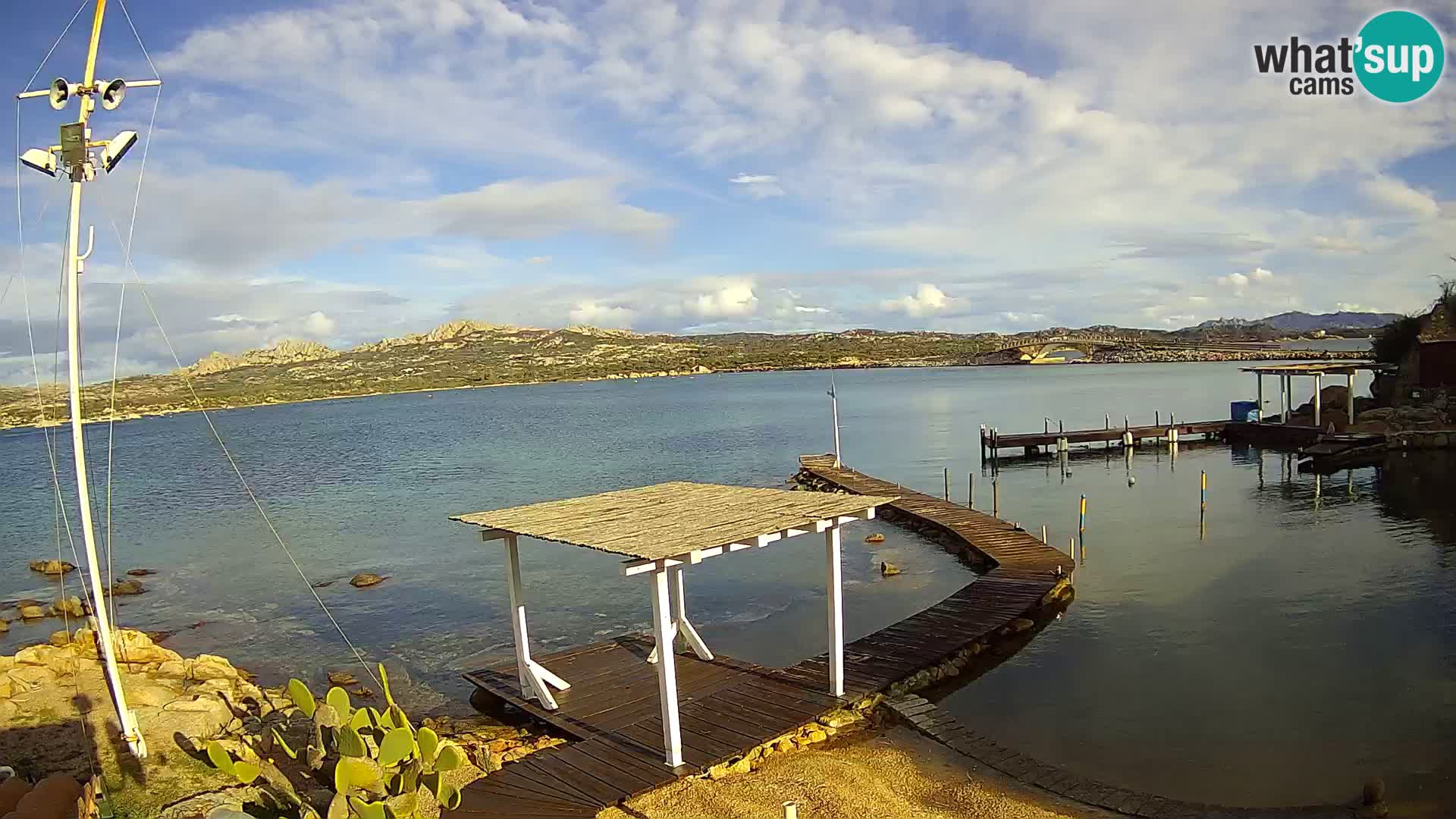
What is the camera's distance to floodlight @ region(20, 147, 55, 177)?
9227 mm

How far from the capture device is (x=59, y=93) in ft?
30.2

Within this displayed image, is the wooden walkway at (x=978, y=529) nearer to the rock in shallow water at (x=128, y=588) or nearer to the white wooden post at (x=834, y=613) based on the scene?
the white wooden post at (x=834, y=613)

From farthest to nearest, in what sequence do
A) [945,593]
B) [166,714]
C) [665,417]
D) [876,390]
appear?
[876,390]
[665,417]
[945,593]
[166,714]

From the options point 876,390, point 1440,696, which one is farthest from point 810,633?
point 876,390

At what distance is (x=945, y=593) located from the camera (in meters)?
20.2

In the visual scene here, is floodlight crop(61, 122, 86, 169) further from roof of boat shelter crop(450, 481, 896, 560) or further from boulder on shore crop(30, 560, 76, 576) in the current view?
boulder on shore crop(30, 560, 76, 576)

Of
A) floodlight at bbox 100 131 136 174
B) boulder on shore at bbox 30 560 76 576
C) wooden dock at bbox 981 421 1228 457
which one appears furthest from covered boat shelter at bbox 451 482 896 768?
wooden dock at bbox 981 421 1228 457

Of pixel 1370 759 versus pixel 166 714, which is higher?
pixel 166 714

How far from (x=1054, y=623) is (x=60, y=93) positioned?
1693cm

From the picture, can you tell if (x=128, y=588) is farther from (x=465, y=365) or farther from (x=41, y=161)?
(x=465, y=365)

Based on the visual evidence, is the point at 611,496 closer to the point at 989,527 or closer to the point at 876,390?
the point at 989,527

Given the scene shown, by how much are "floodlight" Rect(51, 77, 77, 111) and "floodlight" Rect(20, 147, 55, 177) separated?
0.49 meters

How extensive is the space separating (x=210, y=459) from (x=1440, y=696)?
69026mm

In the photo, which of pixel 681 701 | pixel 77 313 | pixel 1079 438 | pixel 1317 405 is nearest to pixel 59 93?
→ pixel 77 313
